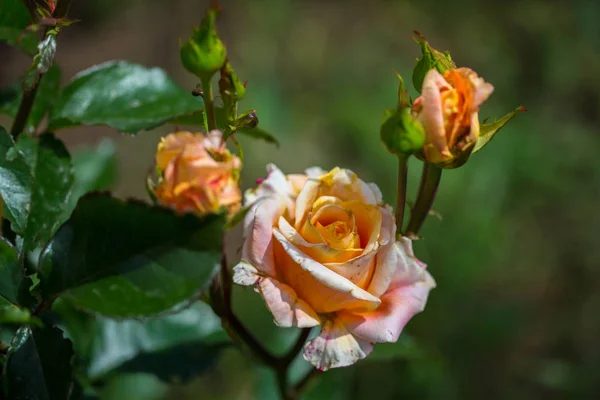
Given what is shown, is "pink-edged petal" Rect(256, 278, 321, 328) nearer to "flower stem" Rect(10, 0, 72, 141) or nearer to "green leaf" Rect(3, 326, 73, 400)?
"green leaf" Rect(3, 326, 73, 400)

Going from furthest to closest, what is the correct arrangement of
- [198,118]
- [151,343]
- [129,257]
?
[151,343] < [198,118] < [129,257]

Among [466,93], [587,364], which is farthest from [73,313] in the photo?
[587,364]

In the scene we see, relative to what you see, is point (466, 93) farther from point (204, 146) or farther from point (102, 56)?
point (102, 56)

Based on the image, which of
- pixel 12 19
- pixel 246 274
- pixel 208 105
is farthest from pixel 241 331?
pixel 12 19

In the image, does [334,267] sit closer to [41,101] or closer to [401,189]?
[401,189]

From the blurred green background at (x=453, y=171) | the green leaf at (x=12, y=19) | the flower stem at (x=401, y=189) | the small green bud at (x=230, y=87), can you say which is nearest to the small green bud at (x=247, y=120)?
the small green bud at (x=230, y=87)

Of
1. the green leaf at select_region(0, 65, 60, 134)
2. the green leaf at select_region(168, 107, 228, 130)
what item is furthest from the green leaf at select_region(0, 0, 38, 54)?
the green leaf at select_region(168, 107, 228, 130)

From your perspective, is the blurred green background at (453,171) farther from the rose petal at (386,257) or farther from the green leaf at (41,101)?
the green leaf at (41,101)
